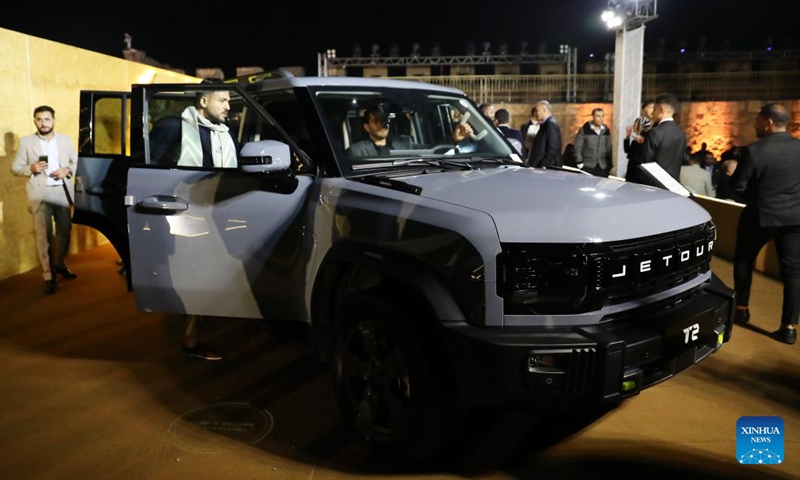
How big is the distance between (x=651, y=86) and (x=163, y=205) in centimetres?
2348

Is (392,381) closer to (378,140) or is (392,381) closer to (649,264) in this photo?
(649,264)

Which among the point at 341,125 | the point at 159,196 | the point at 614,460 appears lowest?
the point at 614,460

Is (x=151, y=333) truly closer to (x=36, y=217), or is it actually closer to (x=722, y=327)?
(x=36, y=217)

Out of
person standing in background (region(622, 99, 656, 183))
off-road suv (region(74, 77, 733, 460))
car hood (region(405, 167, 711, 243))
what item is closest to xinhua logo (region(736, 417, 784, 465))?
off-road suv (region(74, 77, 733, 460))

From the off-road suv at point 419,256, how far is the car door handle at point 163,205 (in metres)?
0.01

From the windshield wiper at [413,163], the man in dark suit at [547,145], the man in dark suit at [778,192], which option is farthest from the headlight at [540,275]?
the man in dark suit at [547,145]

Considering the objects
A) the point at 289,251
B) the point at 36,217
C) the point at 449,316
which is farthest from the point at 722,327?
the point at 36,217

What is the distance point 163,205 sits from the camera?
3979 millimetres

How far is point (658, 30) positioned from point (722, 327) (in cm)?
3143

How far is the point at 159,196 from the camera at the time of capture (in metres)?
4.00

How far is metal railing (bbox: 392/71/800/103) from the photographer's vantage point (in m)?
24.0

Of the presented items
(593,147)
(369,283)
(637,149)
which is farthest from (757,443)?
(593,147)

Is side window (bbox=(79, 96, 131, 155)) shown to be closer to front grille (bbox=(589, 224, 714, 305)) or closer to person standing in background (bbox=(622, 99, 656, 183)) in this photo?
front grille (bbox=(589, 224, 714, 305))

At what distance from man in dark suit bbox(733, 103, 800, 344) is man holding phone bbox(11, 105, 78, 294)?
6461 mm
